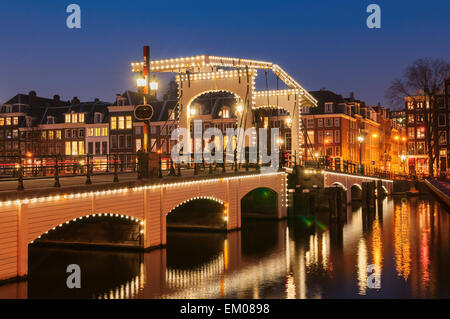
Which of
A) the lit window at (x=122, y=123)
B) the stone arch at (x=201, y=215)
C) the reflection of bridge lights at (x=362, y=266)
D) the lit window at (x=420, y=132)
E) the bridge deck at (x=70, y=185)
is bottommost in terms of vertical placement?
the reflection of bridge lights at (x=362, y=266)

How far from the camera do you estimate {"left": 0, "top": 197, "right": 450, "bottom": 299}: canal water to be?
13.5 meters

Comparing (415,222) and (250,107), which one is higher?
(250,107)

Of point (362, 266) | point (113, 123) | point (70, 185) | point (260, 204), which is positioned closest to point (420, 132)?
point (113, 123)

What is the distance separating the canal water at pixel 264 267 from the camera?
13539mm

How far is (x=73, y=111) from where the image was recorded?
2505 inches

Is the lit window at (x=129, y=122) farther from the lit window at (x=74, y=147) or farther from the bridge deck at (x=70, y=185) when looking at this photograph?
the bridge deck at (x=70, y=185)

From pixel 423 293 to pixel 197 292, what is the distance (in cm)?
574

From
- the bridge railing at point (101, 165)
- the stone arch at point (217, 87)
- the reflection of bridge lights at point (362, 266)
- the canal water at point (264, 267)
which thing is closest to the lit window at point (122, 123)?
the bridge railing at point (101, 165)

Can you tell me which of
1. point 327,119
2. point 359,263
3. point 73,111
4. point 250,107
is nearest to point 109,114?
point 73,111

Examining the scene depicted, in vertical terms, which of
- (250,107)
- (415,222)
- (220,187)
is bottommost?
(415,222)

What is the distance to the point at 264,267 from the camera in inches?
672

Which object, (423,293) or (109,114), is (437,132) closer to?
(109,114)

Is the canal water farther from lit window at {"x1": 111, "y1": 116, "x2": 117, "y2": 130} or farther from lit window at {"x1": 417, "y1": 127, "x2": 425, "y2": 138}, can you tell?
lit window at {"x1": 417, "y1": 127, "x2": 425, "y2": 138}

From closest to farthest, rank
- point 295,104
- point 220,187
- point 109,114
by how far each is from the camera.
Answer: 1. point 220,187
2. point 295,104
3. point 109,114
